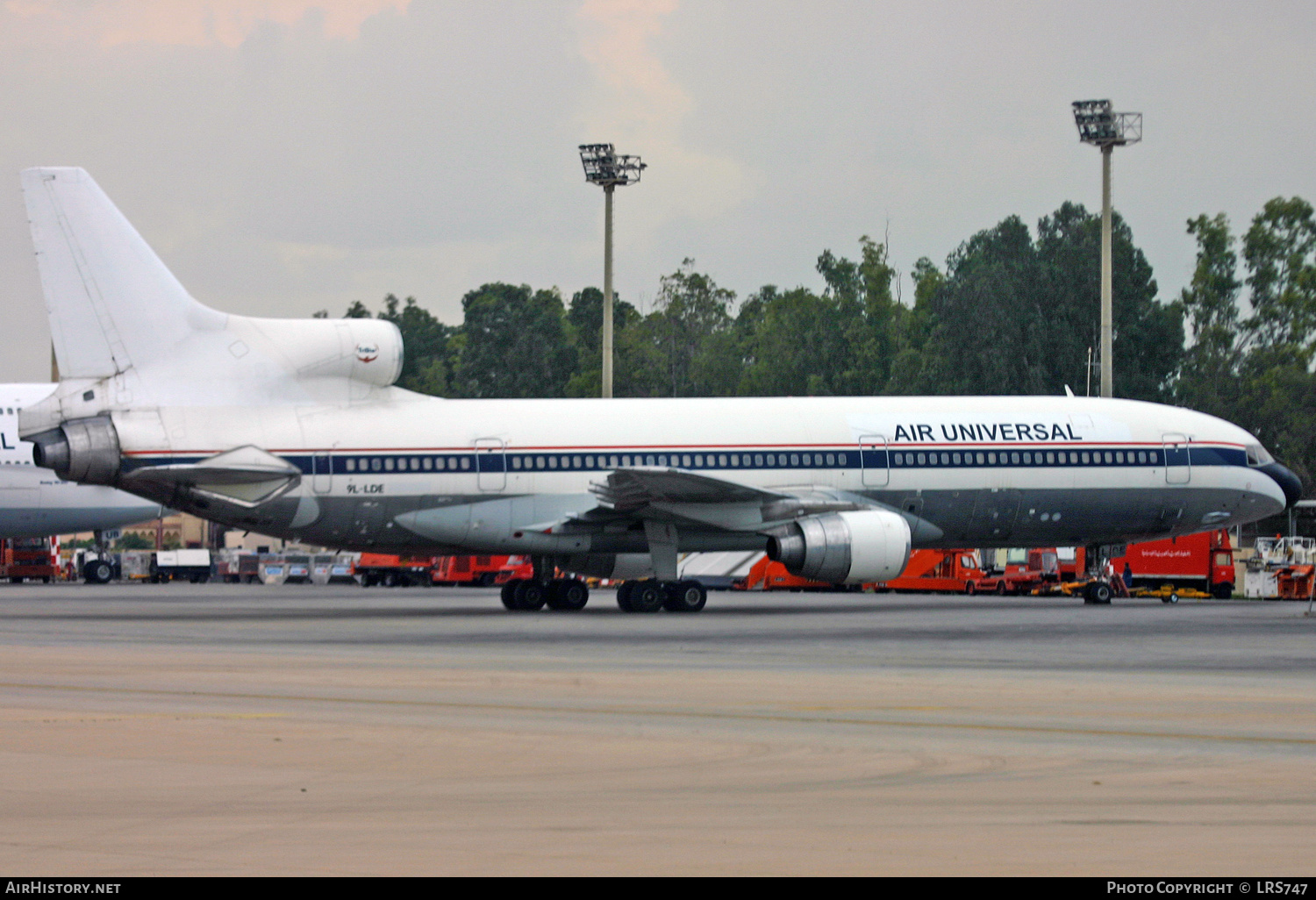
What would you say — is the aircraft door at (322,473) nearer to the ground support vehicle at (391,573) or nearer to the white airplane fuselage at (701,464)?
the white airplane fuselage at (701,464)

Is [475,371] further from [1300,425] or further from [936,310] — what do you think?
[1300,425]

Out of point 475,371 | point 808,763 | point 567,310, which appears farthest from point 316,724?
point 567,310

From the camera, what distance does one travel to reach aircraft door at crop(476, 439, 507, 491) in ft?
105

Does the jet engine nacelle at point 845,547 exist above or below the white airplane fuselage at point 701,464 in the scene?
below

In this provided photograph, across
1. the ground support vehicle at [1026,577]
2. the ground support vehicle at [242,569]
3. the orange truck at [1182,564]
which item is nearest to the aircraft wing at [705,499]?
the orange truck at [1182,564]

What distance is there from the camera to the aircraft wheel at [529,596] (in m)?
33.3

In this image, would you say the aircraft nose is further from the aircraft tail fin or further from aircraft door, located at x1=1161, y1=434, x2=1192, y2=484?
the aircraft tail fin

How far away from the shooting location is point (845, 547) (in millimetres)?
30766

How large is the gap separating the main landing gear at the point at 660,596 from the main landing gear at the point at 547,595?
52.8 inches

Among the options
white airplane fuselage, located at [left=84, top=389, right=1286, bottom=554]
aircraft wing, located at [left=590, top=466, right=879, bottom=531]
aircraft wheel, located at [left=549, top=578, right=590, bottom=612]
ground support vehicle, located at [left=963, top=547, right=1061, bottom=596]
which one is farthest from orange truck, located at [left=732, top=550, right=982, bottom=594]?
aircraft wheel, located at [left=549, top=578, right=590, bottom=612]

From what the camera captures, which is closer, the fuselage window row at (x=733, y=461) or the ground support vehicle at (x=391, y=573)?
the fuselage window row at (x=733, y=461)

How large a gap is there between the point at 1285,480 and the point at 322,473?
2127 cm

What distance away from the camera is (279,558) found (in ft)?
225

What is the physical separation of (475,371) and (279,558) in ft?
214
